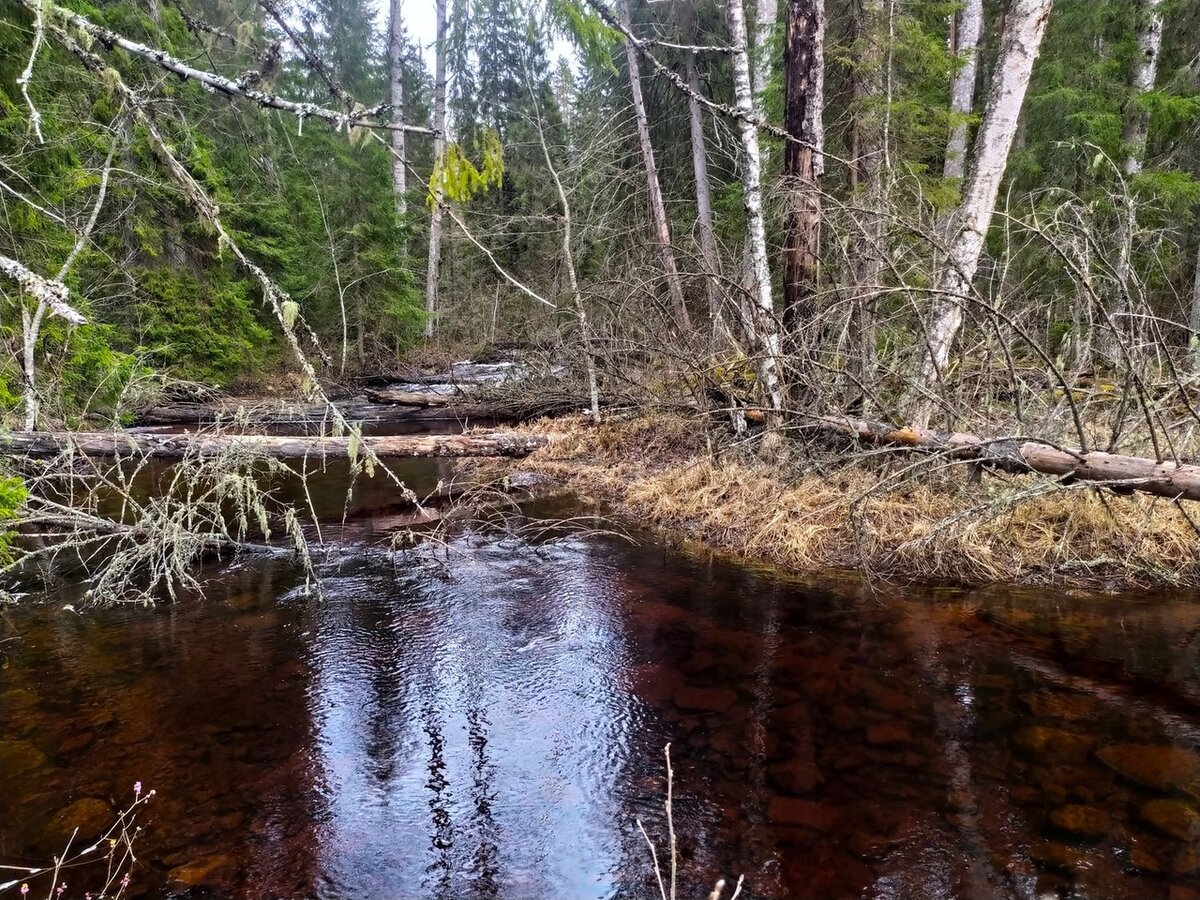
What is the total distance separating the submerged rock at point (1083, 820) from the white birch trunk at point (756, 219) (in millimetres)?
4921

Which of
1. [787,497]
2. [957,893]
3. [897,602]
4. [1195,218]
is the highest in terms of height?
[1195,218]

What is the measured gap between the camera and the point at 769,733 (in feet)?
13.5

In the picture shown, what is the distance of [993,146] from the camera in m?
6.82

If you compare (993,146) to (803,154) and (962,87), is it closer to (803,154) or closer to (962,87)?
(803,154)

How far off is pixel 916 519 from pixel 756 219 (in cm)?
420

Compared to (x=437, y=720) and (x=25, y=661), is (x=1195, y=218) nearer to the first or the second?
(x=437, y=720)

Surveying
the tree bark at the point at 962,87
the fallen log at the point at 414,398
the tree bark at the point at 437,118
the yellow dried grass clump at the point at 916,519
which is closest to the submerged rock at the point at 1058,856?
the yellow dried grass clump at the point at 916,519

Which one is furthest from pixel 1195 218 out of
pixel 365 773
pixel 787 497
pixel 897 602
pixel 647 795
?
pixel 365 773

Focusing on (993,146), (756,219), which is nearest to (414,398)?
(756,219)

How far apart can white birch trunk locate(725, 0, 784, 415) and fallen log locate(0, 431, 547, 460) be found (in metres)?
4.56

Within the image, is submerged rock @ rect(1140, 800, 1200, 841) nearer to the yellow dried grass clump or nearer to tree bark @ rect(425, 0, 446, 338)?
the yellow dried grass clump

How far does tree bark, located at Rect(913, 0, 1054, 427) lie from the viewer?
663 cm

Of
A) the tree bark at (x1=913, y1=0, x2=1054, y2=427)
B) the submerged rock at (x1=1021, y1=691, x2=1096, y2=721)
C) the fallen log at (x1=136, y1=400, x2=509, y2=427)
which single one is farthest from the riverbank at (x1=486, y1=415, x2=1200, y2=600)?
the fallen log at (x1=136, y1=400, x2=509, y2=427)

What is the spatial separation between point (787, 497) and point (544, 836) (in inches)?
199
